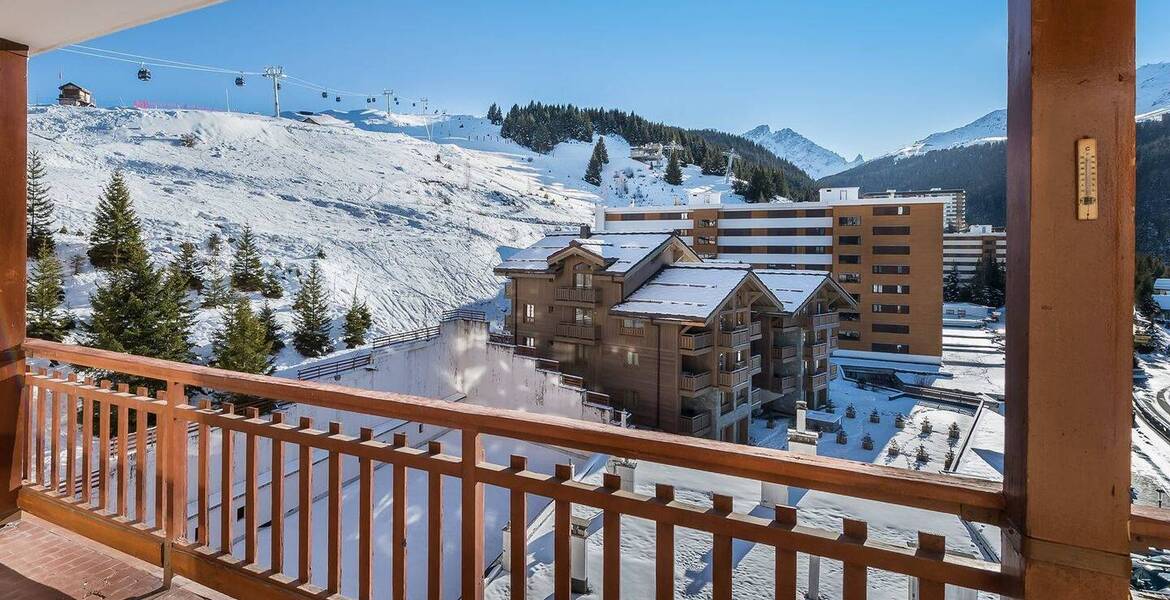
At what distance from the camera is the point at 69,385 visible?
2.04 m

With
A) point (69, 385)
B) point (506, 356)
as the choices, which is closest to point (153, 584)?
point (69, 385)

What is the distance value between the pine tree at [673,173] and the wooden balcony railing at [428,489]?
4771cm

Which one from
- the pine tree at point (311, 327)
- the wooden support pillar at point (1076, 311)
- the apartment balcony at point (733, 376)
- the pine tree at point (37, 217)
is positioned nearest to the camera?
the wooden support pillar at point (1076, 311)

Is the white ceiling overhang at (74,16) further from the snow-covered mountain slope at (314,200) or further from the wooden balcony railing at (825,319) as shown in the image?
the wooden balcony railing at (825,319)

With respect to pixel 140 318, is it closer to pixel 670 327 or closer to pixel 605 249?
pixel 605 249

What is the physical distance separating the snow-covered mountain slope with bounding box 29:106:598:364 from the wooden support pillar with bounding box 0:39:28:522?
10006mm

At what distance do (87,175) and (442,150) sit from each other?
87.4 ft

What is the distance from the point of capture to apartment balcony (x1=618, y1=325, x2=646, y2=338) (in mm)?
10922

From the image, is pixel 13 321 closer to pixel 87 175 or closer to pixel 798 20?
pixel 798 20

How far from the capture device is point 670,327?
10.6 metres

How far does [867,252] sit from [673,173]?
2972cm

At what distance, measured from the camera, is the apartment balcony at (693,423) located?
34.7 ft

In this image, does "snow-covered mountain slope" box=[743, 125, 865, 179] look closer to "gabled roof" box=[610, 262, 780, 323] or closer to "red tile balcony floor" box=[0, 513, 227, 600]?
"gabled roof" box=[610, 262, 780, 323]

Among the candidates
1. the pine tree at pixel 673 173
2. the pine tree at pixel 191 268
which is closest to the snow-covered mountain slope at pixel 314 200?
the pine tree at pixel 191 268
